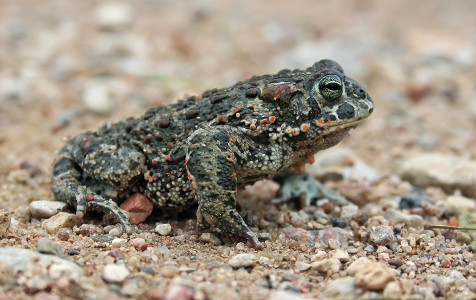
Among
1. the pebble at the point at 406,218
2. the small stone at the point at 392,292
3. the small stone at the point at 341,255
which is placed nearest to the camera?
the small stone at the point at 392,292

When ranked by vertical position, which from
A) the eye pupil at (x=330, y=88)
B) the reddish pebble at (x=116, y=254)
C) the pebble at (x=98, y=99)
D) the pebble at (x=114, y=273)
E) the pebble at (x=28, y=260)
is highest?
the pebble at (x=98, y=99)

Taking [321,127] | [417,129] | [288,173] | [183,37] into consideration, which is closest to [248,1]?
[183,37]

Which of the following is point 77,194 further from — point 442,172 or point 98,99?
point 442,172

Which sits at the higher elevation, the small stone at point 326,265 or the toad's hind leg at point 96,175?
the toad's hind leg at point 96,175

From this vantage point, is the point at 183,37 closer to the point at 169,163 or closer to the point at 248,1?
the point at 248,1

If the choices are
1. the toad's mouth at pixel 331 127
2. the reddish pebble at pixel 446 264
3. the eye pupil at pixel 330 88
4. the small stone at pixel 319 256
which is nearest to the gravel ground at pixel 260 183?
the reddish pebble at pixel 446 264

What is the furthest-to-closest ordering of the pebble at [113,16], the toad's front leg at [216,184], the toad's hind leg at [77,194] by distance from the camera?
the pebble at [113,16] < the toad's hind leg at [77,194] < the toad's front leg at [216,184]

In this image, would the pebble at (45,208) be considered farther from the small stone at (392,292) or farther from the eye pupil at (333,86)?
the small stone at (392,292)

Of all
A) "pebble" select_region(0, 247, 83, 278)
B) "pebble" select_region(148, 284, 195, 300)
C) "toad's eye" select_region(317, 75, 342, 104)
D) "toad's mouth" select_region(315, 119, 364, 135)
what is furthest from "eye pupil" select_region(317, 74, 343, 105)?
"pebble" select_region(0, 247, 83, 278)
